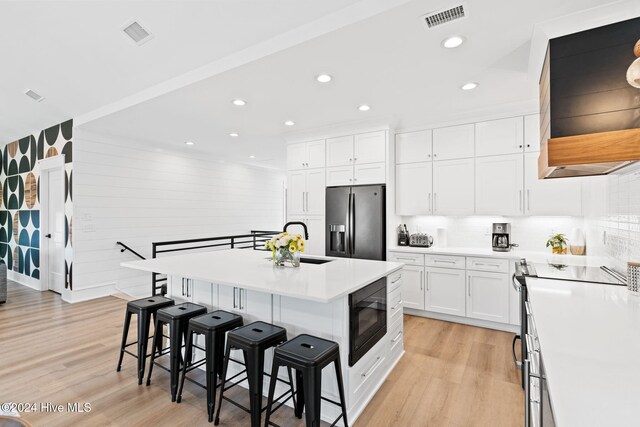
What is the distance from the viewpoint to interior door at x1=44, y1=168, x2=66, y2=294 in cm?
512

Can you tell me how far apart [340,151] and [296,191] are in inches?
38.2

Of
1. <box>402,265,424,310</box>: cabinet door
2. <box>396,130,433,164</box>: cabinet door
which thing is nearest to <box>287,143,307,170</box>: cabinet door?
<box>396,130,433,164</box>: cabinet door

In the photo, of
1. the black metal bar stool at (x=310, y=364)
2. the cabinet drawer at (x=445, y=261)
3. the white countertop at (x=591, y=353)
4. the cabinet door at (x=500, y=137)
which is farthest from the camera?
the cabinet drawer at (x=445, y=261)

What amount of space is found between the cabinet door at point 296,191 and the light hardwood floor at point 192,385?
2.33 metres

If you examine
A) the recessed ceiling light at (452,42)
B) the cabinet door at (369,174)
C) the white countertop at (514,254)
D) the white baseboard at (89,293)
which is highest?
the recessed ceiling light at (452,42)

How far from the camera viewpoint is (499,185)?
379 centimetres

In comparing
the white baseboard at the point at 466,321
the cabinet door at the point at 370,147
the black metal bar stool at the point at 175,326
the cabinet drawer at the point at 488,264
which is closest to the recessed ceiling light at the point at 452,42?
the cabinet door at the point at 370,147

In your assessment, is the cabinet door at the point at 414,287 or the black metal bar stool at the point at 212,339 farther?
the cabinet door at the point at 414,287

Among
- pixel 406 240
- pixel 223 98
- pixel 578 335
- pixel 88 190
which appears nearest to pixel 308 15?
pixel 223 98

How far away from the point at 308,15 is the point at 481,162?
281 centimetres

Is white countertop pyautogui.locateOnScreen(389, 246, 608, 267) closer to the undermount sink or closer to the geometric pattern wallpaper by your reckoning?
the undermount sink

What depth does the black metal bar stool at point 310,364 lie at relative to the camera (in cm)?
164

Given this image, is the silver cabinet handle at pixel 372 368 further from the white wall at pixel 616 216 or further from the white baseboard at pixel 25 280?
the white baseboard at pixel 25 280

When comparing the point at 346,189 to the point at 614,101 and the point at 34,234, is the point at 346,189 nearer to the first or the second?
the point at 614,101
